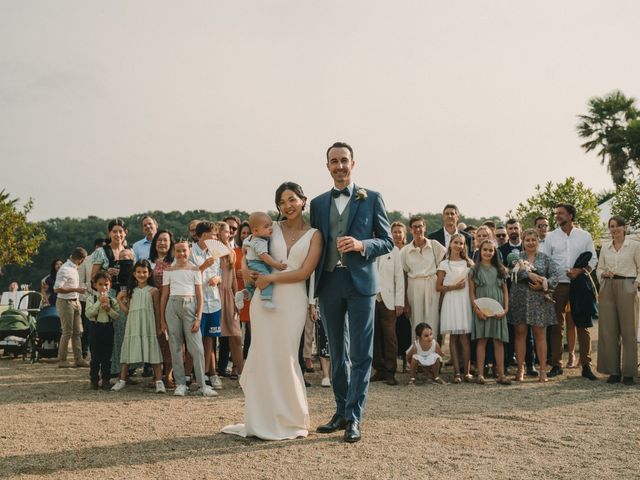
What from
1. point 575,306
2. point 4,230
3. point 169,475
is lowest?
point 169,475

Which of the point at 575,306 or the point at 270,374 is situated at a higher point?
the point at 575,306

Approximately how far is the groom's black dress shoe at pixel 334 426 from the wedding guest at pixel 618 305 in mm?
4916

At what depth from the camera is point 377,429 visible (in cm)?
587

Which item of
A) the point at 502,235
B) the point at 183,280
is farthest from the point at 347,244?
the point at 502,235

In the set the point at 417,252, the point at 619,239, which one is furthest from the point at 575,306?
the point at 417,252

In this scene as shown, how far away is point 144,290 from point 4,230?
25246 mm

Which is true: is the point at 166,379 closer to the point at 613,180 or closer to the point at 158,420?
the point at 158,420

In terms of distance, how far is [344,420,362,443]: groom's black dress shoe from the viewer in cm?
532

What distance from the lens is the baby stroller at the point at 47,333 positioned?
40.9 ft

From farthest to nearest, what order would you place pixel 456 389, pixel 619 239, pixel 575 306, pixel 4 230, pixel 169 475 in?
pixel 4 230 < pixel 575 306 < pixel 619 239 < pixel 456 389 < pixel 169 475

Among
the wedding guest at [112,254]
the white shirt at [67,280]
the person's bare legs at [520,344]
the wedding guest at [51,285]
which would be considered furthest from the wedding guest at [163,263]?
the wedding guest at [51,285]

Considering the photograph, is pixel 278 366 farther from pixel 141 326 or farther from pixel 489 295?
pixel 489 295

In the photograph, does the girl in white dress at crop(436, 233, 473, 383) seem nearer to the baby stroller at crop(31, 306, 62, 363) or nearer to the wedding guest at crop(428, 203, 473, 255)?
the wedding guest at crop(428, 203, 473, 255)

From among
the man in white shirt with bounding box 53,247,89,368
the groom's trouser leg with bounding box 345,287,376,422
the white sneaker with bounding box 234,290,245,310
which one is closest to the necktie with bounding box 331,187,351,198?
the groom's trouser leg with bounding box 345,287,376,422
